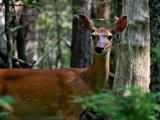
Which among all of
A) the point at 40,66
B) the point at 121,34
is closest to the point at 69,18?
the point at 40,66

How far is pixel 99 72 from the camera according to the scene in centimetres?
891

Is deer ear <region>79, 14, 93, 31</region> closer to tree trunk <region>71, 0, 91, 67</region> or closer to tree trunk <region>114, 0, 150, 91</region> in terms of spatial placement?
tree trunk <region>114, 0, 150, 91</region>

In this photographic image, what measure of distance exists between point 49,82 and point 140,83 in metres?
1.42

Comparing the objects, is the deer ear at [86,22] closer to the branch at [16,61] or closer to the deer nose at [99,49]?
the deer nose at [99,49]

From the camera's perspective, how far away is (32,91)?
8.95 meters

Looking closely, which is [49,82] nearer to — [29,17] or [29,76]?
[29,76]

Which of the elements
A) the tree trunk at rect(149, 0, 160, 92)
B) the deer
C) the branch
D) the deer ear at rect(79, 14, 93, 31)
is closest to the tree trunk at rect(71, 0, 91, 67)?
the branch

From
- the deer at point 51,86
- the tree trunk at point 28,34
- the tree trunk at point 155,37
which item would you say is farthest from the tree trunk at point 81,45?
the deer at point 51,86

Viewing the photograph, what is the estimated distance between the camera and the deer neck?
8859 mm

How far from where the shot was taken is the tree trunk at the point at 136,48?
890cm

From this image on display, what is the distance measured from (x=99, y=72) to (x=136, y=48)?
2.25ft

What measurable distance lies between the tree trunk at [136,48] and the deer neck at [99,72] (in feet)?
0.86

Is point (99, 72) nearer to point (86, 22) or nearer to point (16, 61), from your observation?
point (86, 22)

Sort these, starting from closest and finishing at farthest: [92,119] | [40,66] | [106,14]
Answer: [92,119] → [40,66] → [106,14]
